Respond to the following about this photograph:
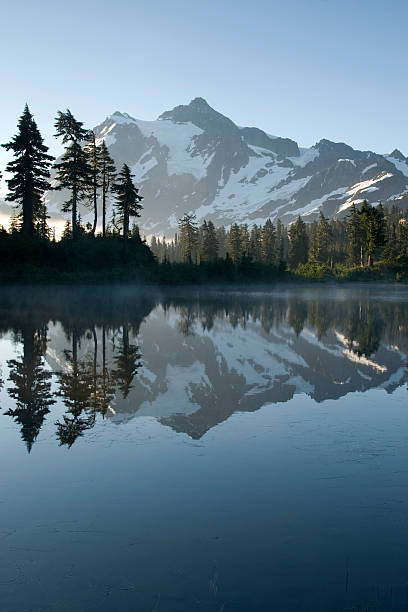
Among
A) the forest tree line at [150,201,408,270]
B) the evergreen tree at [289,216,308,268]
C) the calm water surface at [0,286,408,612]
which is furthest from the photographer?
the evergreen tree at [289,216,308,268]

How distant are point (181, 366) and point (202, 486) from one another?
7091 mm

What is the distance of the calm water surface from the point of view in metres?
3.73

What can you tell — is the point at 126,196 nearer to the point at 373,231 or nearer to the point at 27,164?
the point at 27,164

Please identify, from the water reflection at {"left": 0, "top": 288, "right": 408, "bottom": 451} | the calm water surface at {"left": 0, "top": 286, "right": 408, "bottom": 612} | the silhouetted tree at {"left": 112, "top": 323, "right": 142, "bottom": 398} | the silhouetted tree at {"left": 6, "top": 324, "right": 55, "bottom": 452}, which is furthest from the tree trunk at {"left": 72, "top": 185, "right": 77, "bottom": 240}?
the calm water surface at {"left": 0, "top": 286, "right": 408, "bottom": 612}

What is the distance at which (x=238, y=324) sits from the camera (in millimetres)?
21719

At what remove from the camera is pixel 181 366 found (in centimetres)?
1245

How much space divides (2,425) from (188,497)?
382 cm

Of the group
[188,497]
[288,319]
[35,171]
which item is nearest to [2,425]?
[188,497]

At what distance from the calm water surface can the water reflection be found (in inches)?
Answer: 2.9

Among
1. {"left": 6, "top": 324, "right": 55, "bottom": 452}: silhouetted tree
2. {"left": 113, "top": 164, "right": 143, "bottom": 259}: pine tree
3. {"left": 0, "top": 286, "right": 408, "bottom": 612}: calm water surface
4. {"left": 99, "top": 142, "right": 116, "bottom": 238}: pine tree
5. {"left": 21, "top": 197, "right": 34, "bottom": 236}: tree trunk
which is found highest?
{"left": 99, "top": 142, "right": 116, "bottom": 238}: pine tree

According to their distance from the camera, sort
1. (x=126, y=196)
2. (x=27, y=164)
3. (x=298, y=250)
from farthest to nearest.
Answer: (x=298, y=250) → (x=126, y=196) → (x=27, y=164)

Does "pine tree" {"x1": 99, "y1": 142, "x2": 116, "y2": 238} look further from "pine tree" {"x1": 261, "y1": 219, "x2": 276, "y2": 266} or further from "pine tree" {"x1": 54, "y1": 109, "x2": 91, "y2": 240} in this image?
"pine tree" {"x1": 261, "y1": 219, "x2": 276, "y2": 266}

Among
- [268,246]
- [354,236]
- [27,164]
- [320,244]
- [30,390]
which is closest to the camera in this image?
[30,390]

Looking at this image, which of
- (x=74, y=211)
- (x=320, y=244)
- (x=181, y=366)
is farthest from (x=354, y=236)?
(x=181, y=366)
